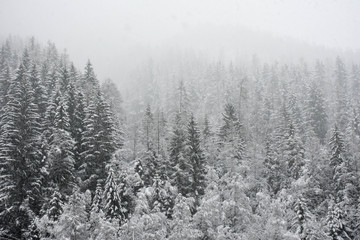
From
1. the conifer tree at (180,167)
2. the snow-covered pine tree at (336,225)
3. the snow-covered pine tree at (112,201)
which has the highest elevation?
the conifer tree at (180,167)

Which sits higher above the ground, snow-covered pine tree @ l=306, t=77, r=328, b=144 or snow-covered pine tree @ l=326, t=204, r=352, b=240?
snow-covered pine tree @ l=306, t=77, r=328, b=144

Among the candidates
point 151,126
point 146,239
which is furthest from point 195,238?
point 151,126

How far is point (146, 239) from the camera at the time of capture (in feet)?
70.7

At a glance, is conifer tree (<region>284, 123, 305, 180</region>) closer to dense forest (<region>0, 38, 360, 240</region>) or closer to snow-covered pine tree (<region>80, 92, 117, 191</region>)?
dense forest (<region>0, 38, 360, 240</region>)

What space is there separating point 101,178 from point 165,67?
96182 mm

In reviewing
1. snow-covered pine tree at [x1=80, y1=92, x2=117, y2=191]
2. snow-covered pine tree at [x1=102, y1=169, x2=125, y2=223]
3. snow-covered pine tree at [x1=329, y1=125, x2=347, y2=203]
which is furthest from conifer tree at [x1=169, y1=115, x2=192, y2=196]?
snow-covered pine tree at [x1=329, y1=125, x2=347, y2=203]

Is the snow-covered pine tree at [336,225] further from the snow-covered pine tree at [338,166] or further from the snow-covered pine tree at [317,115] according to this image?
the snow-covered pine tree at [317,115]

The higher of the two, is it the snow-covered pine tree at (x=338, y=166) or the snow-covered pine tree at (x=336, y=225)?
the snow-covered pine tree at (x=338, y=166)

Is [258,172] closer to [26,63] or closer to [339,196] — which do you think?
[339,196]

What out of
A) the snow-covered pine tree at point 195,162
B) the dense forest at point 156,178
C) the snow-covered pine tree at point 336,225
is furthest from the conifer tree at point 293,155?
the snow-covered pine tree at point 195,162

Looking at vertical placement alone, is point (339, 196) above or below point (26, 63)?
below

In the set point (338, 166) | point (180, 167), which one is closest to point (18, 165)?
point (180, 167)

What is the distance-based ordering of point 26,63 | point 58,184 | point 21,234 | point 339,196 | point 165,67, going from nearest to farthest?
1. point 21,234
2. point 58,184
3. point 339,196
4. point 26,63
5. point 165,67

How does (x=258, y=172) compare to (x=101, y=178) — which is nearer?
(x=101, y=178)
